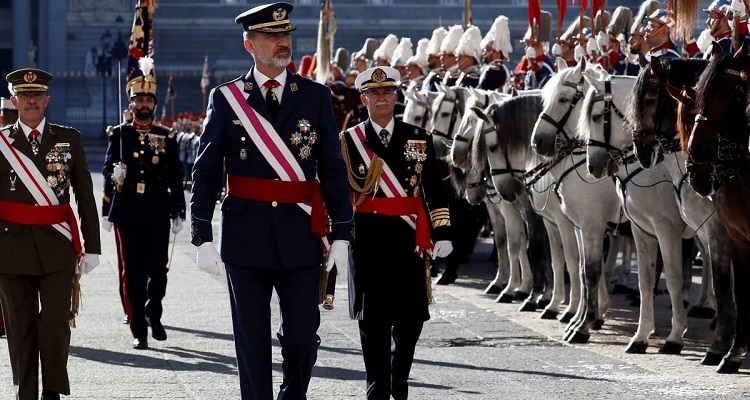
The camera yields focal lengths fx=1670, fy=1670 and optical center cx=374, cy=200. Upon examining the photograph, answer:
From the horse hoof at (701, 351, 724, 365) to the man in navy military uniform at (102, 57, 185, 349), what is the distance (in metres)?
3.31

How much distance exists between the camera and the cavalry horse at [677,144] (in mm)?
9242

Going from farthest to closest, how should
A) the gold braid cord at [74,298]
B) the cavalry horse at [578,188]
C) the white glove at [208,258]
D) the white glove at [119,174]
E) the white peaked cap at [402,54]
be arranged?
the white peaked cap at [402,54] < the cavalry horse at [578,188] < the white glove at [119,174] < the gold braid cord at [74,298] < the white glove at [208,258]

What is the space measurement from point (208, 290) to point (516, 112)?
3.28 metres

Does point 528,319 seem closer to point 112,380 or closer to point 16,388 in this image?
point 112,380

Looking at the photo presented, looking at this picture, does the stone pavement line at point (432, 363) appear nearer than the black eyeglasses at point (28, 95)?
No

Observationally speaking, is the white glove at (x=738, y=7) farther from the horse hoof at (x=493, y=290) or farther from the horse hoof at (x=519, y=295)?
the horse hoof at (x=493, y=290)

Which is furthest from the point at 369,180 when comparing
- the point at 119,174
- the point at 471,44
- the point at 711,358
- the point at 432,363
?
the point at 471,44

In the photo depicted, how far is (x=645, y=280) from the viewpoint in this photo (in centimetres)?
1019

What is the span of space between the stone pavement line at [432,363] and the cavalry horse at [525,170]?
0.40 metres

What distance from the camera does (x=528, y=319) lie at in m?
11.5

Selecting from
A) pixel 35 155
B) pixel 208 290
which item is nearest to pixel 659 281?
pixel 208 290

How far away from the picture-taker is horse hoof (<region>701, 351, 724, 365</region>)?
9.17 metres

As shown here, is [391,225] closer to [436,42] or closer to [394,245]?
[394,245]

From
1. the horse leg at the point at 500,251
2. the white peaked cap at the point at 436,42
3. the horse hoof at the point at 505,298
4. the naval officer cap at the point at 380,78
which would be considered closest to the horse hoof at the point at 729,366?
the naval officer cap at the point at 380,78
